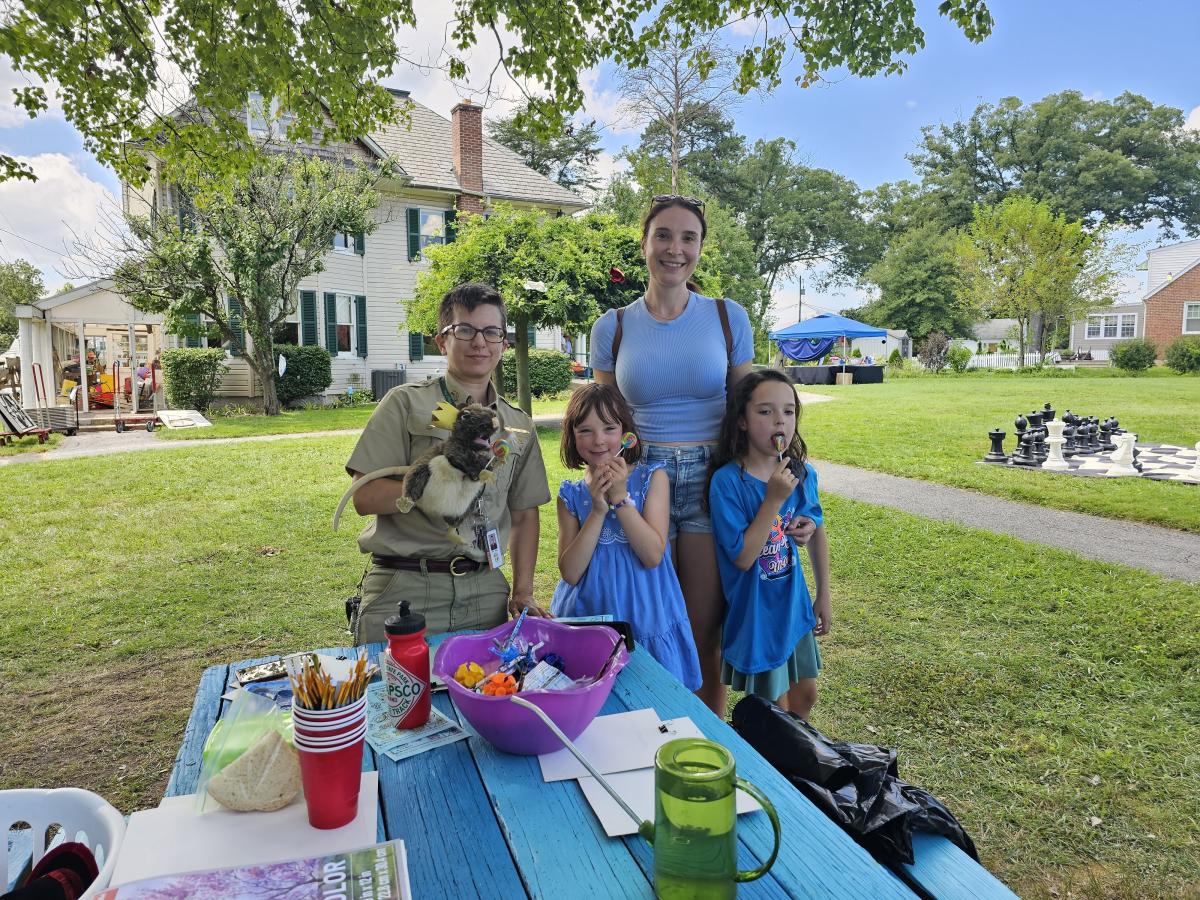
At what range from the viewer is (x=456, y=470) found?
188 cm

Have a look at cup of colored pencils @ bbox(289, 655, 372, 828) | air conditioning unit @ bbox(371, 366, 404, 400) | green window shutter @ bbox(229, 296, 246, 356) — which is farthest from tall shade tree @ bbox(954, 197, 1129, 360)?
cup of colored pencils @ bbox(289, 655, 372, 828)

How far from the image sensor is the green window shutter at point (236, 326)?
15602 mm

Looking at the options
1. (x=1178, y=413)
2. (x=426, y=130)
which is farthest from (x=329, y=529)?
(x=426, y=130)

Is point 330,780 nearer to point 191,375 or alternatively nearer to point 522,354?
point 522,354

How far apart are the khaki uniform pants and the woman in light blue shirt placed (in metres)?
0.78

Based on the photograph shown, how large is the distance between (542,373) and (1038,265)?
21.4m

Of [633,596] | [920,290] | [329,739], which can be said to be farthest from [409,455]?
[920,290]

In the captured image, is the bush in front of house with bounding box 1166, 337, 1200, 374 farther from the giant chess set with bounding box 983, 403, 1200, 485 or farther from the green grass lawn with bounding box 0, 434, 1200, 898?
the green grass lawn with bounding box 0, 434, 1200, 898

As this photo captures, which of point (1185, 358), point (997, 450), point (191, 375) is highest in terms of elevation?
point (1185, 358)

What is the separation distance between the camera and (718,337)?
2.81 meters

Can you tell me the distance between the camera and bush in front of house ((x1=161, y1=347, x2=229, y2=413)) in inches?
618

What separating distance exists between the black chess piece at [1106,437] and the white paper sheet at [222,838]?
11.4 meters

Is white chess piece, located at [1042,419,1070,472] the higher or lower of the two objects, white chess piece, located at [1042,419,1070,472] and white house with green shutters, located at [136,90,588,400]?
the lower

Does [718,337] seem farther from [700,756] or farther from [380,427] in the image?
[700,756]
